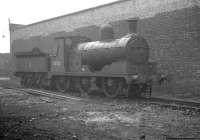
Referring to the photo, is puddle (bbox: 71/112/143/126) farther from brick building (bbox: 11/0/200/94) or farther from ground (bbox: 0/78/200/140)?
brick building (bbox: 11/0/200/94)

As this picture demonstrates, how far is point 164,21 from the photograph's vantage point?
14688 millimetres

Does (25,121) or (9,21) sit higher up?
(9,21)

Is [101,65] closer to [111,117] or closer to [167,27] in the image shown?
[167,27]

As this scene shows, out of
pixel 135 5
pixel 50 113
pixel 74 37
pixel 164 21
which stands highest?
pixel 135 5

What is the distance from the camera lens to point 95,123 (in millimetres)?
6562

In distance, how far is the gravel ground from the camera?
539 cm

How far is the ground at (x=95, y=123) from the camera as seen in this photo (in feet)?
17.7

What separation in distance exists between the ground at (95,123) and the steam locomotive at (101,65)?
241 centimetres

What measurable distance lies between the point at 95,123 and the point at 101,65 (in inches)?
246

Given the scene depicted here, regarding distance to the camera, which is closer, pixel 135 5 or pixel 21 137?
pixel 21 137

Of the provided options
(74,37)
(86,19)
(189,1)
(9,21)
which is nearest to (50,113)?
(74,37)

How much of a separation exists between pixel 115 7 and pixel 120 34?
1.96 metres

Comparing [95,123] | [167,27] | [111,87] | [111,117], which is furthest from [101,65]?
[95,123]

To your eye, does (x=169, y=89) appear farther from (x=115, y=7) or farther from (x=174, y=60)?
(x=115, y=7)
